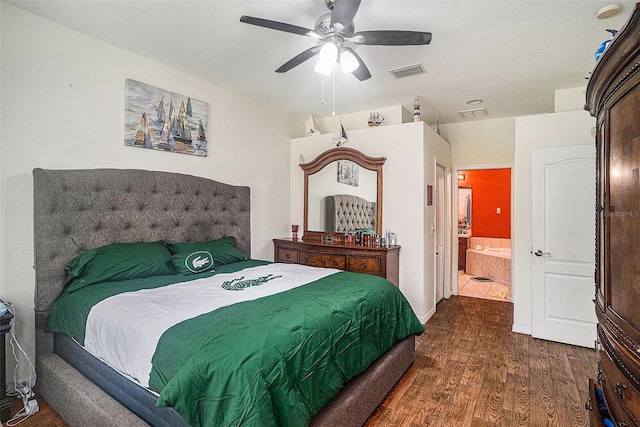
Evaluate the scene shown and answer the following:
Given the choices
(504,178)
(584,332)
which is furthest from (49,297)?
(504,178)

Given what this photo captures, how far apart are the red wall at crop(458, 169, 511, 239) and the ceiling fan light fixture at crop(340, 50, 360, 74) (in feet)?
18.1

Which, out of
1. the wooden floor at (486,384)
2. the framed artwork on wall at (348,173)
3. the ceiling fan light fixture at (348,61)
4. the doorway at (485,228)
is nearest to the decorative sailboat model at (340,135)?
the framed artwork on wall at (348,173)

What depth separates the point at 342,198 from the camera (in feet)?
14.4

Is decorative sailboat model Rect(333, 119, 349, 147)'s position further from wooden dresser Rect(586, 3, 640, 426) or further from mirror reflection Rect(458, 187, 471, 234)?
mirror reflection Rect(458, 187, 471, 234)

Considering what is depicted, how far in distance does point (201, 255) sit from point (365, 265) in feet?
5.87

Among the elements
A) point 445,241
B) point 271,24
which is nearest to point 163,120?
point 271,24

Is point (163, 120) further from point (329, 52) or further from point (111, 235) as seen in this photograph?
point (329, 52)

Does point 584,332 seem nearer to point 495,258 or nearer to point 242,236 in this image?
point 495,258

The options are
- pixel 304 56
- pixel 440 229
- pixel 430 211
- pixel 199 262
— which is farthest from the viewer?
pixel 440 229

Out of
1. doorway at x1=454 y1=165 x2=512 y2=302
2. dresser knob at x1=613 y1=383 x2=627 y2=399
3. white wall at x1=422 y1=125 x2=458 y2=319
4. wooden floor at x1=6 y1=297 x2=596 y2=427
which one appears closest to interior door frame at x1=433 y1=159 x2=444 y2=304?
white wall at x1=422 y1=125 x2=458 y2=319

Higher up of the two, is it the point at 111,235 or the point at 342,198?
the point at 342,198

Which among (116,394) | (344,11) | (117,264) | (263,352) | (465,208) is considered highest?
(344,11)

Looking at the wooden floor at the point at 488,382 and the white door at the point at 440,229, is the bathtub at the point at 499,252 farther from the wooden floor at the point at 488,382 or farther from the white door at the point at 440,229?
the wooden floor at the point at 488,382

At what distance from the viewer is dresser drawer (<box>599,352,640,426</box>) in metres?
1.16
